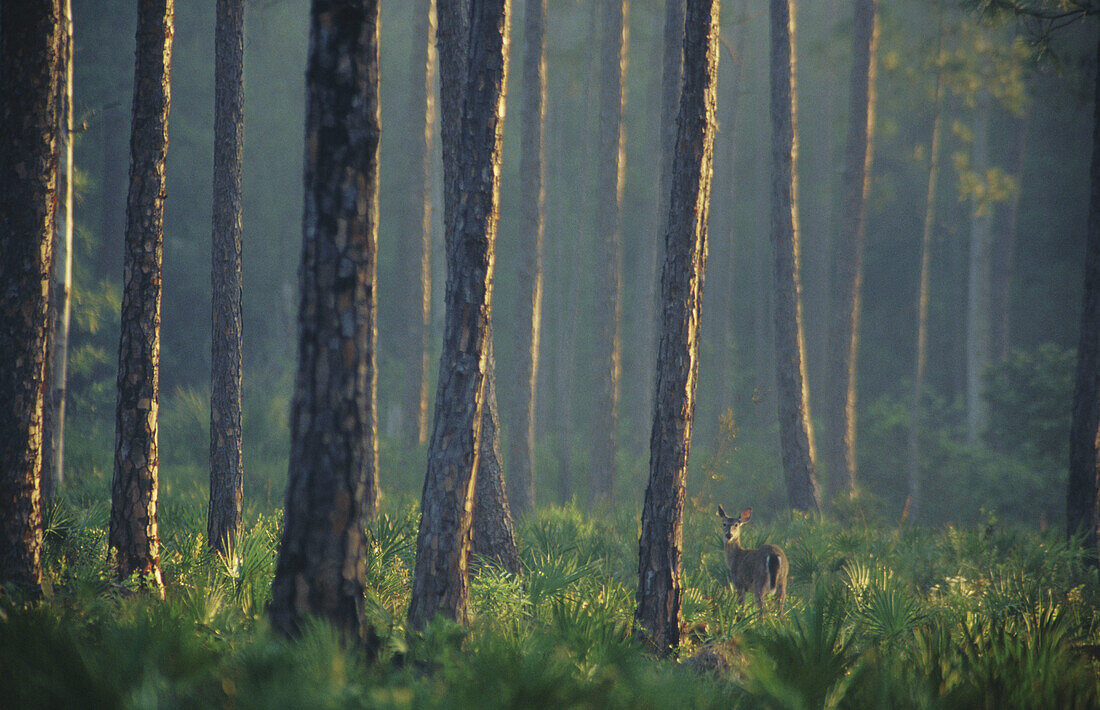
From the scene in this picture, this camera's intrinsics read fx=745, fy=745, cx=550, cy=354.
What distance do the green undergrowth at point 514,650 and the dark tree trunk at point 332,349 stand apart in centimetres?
42

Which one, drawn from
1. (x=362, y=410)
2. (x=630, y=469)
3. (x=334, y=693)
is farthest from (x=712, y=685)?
(x=630, y=469)

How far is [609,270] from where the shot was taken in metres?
19.1

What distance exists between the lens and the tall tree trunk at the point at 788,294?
49.1ft

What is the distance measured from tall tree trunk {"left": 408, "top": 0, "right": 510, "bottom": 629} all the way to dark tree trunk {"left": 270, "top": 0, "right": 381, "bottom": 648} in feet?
4.80

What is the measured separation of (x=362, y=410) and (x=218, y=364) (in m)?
5.42

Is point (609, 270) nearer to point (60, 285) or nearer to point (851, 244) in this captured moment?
point (851, 244)

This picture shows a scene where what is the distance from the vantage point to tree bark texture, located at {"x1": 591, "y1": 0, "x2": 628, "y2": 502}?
18422mm

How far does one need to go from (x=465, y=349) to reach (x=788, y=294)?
10.6 m

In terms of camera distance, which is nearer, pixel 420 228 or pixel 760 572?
pixel 760 572

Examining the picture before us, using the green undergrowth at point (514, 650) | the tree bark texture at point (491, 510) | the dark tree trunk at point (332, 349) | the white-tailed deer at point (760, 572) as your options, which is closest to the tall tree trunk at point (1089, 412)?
the green undergrowth at point (514, 650)

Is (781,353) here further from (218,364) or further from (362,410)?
(362,410)

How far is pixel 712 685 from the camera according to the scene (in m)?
4.91

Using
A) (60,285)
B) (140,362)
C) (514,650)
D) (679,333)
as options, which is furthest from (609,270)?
(514,650)

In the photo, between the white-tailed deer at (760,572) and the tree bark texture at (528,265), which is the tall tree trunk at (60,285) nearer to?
the tree bark texture at (528,265)
